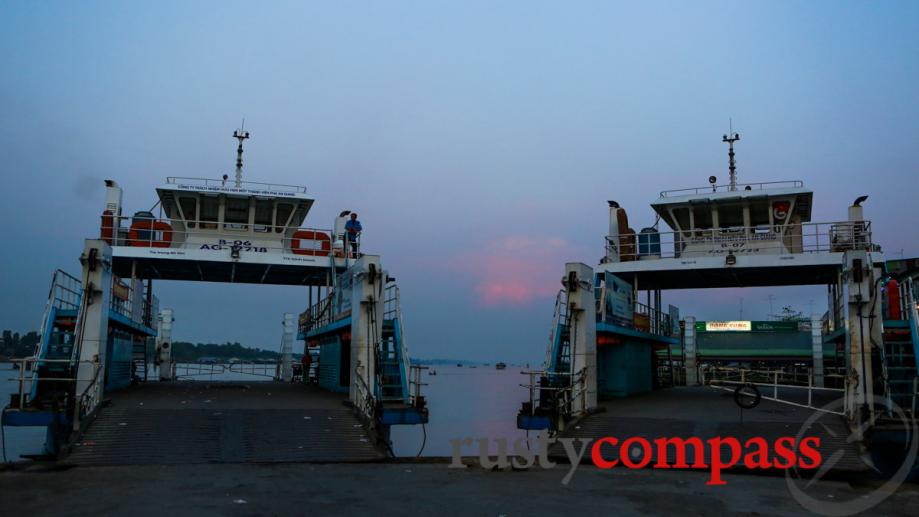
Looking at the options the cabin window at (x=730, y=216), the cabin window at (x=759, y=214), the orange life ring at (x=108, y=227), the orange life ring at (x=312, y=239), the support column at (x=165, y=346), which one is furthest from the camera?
the support column at (x=165, y=346)

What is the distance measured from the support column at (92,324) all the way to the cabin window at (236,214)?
1174 centimetres

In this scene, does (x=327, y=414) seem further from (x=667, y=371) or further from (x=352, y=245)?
(x=667, y=371)

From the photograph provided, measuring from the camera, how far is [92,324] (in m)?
16.1

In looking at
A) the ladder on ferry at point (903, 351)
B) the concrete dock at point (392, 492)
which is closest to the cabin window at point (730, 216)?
A: the ladder on ferry at point (903, 351)

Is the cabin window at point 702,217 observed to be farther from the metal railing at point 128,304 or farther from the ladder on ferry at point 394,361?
the metal railing at point 128,304

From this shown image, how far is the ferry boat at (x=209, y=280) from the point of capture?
51.9 ft

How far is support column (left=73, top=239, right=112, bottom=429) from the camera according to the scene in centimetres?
1555

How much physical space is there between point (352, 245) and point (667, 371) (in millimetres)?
15756

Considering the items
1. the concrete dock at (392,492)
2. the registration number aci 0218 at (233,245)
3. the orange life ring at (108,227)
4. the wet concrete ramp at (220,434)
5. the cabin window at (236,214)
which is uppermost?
the cabin window at (236,214)

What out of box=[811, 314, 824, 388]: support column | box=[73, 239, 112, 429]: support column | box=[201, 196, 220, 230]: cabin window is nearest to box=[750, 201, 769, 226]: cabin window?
box=[811, 314, 824, 388]: support column

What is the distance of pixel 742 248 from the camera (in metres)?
27.2

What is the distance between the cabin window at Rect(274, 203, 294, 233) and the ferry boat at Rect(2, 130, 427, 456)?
4cm

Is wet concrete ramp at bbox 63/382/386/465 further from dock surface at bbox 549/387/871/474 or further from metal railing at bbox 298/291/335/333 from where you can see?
metal railing at bbox 298/291/335/333

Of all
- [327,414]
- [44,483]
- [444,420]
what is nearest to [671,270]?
[327,414]
